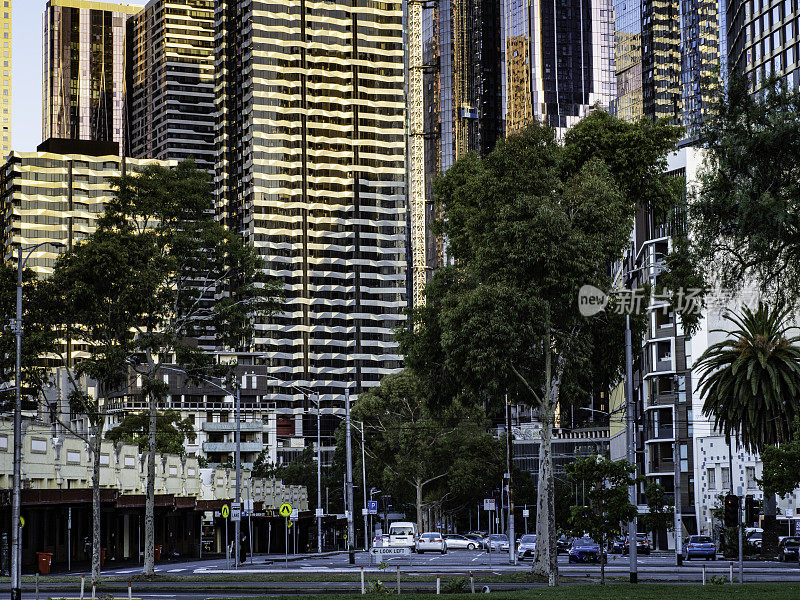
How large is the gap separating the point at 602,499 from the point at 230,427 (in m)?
119

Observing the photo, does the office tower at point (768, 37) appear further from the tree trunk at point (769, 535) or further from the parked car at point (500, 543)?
the tree trunk at point (769, 535)

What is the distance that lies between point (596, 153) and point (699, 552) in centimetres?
3478

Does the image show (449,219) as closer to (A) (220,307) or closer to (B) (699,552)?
(A) (220,307)

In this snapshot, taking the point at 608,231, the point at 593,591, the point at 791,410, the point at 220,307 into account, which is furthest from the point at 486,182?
the point at 791,410

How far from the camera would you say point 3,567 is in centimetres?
5403

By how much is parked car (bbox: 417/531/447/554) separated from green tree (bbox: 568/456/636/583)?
46.2 meters

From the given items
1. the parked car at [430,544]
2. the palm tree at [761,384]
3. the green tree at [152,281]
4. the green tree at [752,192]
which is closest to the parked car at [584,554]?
the palm tree at [761,384]

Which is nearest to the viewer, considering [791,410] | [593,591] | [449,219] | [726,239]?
[726,239]

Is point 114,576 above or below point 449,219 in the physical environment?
below

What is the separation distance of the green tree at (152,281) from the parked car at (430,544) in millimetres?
37420

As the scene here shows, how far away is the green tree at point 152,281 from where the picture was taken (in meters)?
50.9

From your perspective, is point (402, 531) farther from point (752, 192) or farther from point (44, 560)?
point (752, 192)

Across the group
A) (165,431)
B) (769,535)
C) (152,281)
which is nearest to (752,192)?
(152,281)

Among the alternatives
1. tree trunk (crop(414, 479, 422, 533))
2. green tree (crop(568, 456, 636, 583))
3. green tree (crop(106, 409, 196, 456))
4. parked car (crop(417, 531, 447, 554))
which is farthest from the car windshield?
green tree (crop(568, 456, 636, 583))
